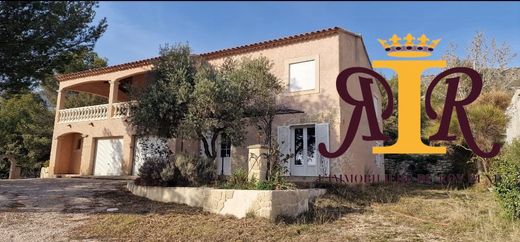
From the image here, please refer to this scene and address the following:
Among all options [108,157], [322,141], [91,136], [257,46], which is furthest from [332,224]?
[91,136]

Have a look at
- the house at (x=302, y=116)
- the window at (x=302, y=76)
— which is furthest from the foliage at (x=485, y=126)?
the window at (x=302, y=76)

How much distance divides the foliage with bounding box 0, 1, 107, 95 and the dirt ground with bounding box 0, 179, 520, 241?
4.00m

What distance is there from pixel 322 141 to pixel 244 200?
599cm

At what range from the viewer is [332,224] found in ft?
32.2

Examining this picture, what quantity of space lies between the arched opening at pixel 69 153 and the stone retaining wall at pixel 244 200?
42.8ft

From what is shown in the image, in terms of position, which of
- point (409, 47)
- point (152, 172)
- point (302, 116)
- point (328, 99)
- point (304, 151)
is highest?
point (409, 47)

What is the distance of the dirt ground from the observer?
29.1 ft

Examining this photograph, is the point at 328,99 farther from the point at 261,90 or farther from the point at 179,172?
the point at 179,172

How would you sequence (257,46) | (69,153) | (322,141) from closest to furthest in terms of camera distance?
(322,141) → (257,46) → (69,153)

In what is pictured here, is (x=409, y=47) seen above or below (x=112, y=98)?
above

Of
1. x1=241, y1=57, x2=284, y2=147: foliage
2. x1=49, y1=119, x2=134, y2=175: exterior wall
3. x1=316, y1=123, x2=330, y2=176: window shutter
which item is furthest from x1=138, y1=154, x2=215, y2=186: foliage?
x1=49, y1=119, x2=134, y2=175: exterior wall

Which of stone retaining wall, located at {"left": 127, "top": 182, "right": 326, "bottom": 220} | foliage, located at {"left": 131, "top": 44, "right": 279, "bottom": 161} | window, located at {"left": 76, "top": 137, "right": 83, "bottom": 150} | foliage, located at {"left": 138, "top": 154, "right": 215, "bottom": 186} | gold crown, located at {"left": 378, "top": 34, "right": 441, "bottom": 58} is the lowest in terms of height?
stone retaining wall, located at {"left": 127, "top": 182, "right": 326, "bottom": 220}

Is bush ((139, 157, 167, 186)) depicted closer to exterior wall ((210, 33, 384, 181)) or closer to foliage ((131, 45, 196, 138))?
foliage ((131, 45, 196, 138))

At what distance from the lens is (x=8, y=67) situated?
42.5 feet
